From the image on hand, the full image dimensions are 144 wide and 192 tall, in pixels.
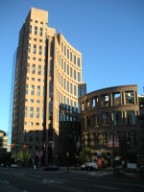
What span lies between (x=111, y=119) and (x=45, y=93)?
4531cm

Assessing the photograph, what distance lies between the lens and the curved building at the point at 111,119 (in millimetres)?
90812

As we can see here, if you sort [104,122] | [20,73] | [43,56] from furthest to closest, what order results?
[20,73] → [43,56] → [104,122]

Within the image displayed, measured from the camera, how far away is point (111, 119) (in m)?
94.5

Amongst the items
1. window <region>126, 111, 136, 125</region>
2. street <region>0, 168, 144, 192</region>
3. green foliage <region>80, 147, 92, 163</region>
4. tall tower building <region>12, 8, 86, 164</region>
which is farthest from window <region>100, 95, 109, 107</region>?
street <region>0, 168, 144, 192</region>

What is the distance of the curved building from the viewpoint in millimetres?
90812

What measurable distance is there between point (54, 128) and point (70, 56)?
1689 inches

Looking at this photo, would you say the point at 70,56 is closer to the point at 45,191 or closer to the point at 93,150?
the point at 93,150

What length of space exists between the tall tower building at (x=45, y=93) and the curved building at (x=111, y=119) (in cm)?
2788

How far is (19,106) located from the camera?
141 metres

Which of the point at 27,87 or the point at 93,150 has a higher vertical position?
the point at 27,87

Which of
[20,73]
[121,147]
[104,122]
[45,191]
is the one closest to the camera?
[45,191]

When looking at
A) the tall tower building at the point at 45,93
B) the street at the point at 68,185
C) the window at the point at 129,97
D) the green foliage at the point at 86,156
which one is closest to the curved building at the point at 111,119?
the window at the point at 129,97

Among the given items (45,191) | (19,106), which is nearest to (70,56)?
(19,106)

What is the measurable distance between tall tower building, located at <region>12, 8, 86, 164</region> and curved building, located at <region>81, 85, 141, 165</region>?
27.9 m
